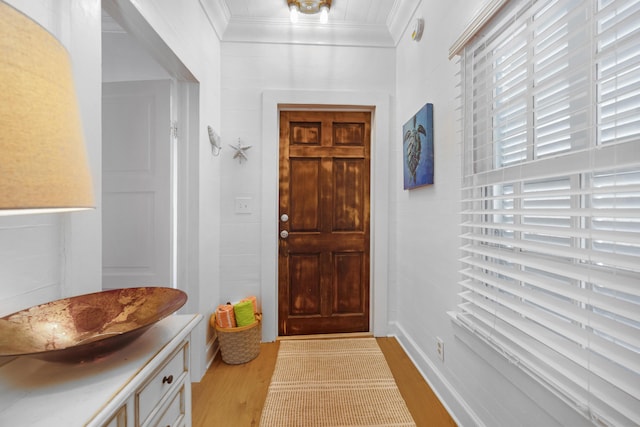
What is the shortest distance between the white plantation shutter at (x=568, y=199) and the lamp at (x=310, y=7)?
128 cm

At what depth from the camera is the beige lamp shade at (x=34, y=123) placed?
1.30 ft

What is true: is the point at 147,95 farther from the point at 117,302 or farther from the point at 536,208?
the point at 536,208

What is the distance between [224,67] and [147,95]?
75 cm

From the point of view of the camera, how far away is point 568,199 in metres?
0.90

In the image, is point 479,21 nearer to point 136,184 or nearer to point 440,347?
point 440,347

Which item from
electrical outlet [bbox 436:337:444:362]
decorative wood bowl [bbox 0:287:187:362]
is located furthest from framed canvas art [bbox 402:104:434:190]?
decorative wood bowl [bbox 0:287:187:362]

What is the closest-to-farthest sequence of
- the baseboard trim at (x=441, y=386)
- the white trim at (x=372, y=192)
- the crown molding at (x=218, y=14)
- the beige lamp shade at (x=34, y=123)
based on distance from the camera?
the beige lamp shade at (x=34, y=123) → the baseboard trim at (x=441, y=386) → the crown molding at (x=218, y=14) → the white trim at (x=372, y=192)

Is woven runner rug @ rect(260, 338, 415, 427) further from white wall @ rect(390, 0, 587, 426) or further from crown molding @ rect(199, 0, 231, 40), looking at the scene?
crown molding @ rect(199, 0, 231, 40)

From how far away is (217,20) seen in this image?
2178 mm

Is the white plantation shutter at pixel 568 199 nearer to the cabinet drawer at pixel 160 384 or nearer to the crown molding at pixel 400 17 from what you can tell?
the crown molding at pixel 400 17

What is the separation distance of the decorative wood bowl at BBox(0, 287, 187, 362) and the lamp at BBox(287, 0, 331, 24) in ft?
6.99

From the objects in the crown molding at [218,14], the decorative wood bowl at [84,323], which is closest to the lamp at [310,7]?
the crown molding at [218,14]

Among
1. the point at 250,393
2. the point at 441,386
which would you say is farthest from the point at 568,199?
the point at 250,393

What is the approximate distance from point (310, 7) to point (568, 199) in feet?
6.92
